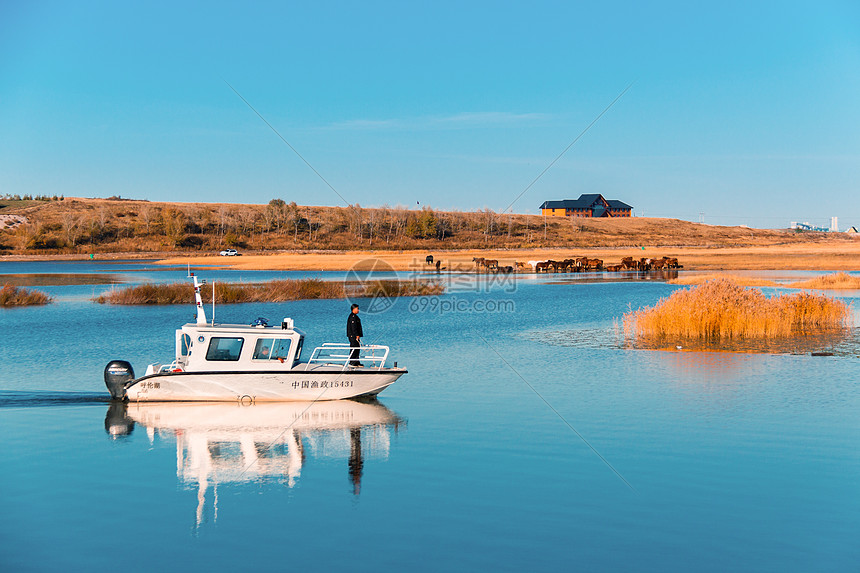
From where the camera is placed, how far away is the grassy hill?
13275cm

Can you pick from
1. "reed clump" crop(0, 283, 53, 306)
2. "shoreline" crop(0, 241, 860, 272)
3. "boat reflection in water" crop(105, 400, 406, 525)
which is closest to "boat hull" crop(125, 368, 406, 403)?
"boat reflection in water" crop(105, 400, 406, 525)

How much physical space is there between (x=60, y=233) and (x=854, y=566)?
467 ft

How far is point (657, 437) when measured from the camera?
57.6 ft

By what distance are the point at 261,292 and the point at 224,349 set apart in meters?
34.2

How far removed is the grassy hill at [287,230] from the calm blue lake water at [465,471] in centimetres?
10797

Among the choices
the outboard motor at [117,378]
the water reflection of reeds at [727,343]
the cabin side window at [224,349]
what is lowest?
the outboard motor at [117,378]

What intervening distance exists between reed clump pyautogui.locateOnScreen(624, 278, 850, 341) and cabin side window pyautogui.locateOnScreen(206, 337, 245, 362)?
18.9 m

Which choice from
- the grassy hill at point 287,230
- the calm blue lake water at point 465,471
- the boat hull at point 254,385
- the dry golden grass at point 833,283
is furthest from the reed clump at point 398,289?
the grassy hill at point 287,230

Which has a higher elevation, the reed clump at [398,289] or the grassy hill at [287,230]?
the grassy hill at [287,230]

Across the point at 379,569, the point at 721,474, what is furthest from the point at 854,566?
the point at 379,569

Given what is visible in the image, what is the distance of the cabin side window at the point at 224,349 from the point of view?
20.8 metres

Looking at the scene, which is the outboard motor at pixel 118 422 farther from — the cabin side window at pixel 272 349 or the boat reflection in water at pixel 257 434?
the cabin side window at pixel 272 349

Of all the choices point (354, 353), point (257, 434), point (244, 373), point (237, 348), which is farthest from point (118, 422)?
point (354, 353)

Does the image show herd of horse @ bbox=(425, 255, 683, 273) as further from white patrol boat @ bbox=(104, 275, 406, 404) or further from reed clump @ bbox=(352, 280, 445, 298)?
white patrol boat @ bbox=(104, 275, 406, 404)
